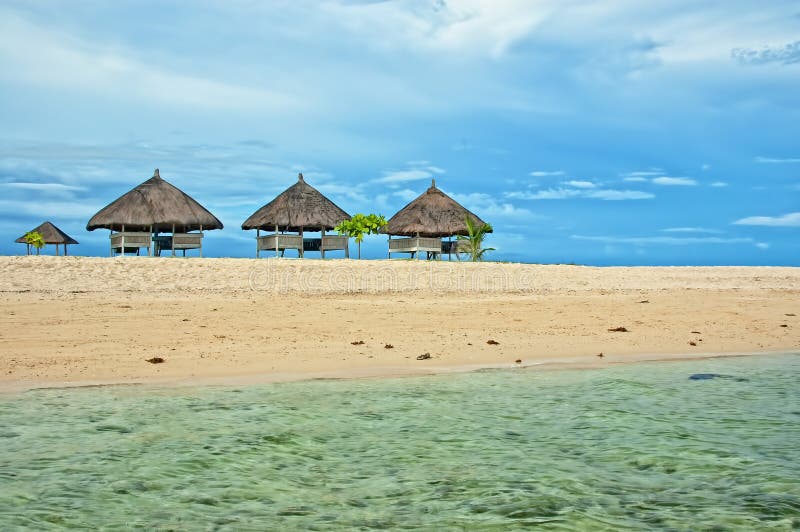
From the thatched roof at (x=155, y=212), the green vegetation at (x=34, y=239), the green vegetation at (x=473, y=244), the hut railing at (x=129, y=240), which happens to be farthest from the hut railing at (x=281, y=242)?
the green vegetation at (x=34, y=239)

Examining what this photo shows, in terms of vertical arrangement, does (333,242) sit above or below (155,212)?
below

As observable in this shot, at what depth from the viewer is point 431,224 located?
38562 millimetres

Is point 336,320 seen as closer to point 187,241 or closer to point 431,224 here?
point 187,241

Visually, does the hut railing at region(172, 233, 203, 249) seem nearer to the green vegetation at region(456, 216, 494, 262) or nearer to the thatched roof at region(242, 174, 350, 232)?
the thatched roof at region(242, 174, 350, 232)

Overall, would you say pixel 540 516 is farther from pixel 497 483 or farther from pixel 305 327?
pixel 305 327

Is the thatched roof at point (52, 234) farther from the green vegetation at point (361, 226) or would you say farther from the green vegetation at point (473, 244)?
the green vegetation at point (473, 244)

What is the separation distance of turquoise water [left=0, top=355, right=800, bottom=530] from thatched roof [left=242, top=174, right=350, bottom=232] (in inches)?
1197

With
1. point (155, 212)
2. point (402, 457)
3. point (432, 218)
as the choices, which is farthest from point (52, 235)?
point (402, 457)

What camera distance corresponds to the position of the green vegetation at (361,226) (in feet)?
132

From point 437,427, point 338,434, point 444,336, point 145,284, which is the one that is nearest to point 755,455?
point 437,427

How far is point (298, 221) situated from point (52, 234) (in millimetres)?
20932

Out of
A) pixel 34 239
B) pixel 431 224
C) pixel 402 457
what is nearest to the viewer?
pixel 402 457

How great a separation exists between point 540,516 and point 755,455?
1913 mm

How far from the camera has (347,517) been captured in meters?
3.32
